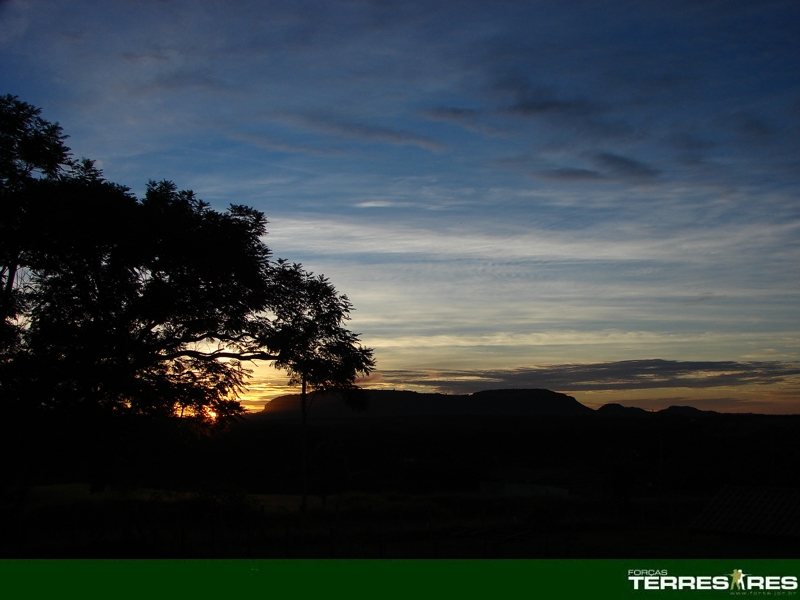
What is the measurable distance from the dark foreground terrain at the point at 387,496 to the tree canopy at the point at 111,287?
1.17 metres

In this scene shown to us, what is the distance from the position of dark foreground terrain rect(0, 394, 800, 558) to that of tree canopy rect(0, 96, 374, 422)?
3.84ft

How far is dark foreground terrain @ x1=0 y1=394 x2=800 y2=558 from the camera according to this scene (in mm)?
20062

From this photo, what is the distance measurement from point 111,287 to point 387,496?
40.1 m

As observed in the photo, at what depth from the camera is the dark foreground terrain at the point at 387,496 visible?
2006 cm

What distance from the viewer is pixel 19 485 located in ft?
60.4

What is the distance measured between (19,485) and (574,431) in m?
100
